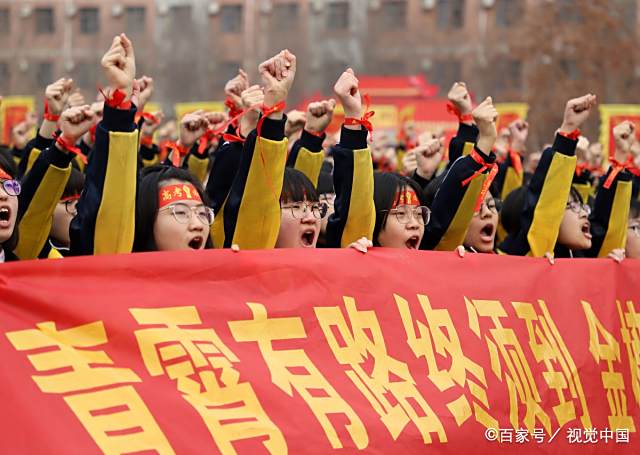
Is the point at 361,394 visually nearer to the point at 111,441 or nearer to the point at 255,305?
the point at 255,305

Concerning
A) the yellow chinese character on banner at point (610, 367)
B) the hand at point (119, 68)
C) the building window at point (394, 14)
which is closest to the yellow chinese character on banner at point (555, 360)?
the yellow chinese character on banner at point (610, 367)

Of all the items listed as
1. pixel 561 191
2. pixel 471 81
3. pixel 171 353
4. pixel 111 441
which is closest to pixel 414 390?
pixel 171 353

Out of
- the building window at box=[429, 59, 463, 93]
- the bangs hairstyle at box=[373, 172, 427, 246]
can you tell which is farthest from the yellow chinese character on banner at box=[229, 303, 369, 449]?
the building window at box=[429, 59, 463, 93]

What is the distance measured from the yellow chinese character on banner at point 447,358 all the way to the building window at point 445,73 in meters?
36.0

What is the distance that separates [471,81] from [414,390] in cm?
3516

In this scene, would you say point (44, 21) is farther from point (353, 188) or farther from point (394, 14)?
point (353, 188)

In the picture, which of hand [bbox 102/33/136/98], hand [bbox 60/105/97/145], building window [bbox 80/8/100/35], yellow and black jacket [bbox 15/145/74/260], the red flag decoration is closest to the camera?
the red flag decoration

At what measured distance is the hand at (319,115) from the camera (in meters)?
6.45

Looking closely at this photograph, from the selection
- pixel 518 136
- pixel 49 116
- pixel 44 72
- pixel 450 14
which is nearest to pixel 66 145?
pixel 49 116

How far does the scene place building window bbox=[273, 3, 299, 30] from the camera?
140 feet

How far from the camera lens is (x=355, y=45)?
42.3 metres

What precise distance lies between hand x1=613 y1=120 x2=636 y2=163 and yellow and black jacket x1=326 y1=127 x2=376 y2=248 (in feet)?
6.16

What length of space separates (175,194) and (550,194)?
218 centimetres

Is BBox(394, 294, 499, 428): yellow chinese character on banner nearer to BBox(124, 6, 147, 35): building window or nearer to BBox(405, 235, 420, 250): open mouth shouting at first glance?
BBox(405, 235, 420, 250): open mouth shouting
